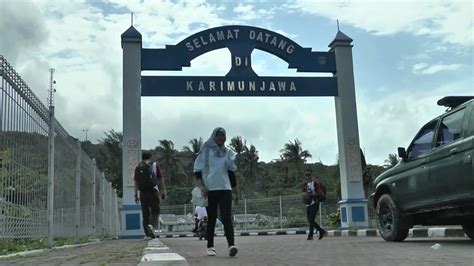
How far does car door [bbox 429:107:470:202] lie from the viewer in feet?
23.4

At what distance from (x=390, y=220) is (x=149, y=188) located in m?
4.71

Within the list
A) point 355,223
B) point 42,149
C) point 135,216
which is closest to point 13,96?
point 42,149

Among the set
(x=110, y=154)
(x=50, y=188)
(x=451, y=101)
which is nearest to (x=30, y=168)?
(x=50, y=188)

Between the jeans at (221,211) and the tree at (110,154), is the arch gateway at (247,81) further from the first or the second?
the tree at (110,154)

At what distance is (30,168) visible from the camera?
765 centimetres

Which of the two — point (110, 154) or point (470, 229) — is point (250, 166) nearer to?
point (110, 154)

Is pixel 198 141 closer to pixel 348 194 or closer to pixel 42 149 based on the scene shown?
pixel 348 194

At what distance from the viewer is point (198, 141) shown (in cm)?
6550

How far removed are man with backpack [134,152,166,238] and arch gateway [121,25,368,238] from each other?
607 cm

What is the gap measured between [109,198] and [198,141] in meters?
47.2

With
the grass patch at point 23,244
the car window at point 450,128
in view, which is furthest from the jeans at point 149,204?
the car window at point 450,128

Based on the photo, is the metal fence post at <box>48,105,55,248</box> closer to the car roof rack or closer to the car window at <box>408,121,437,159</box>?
the car window at <box>408,121,437,159</box>

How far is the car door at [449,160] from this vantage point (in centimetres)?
714

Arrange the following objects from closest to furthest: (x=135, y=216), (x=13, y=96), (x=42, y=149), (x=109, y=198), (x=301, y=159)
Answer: (x=13, y=96)
(x=42, y=149)
(x=135, y=216)
(x=109, y=198)
(x=301, y=159)
